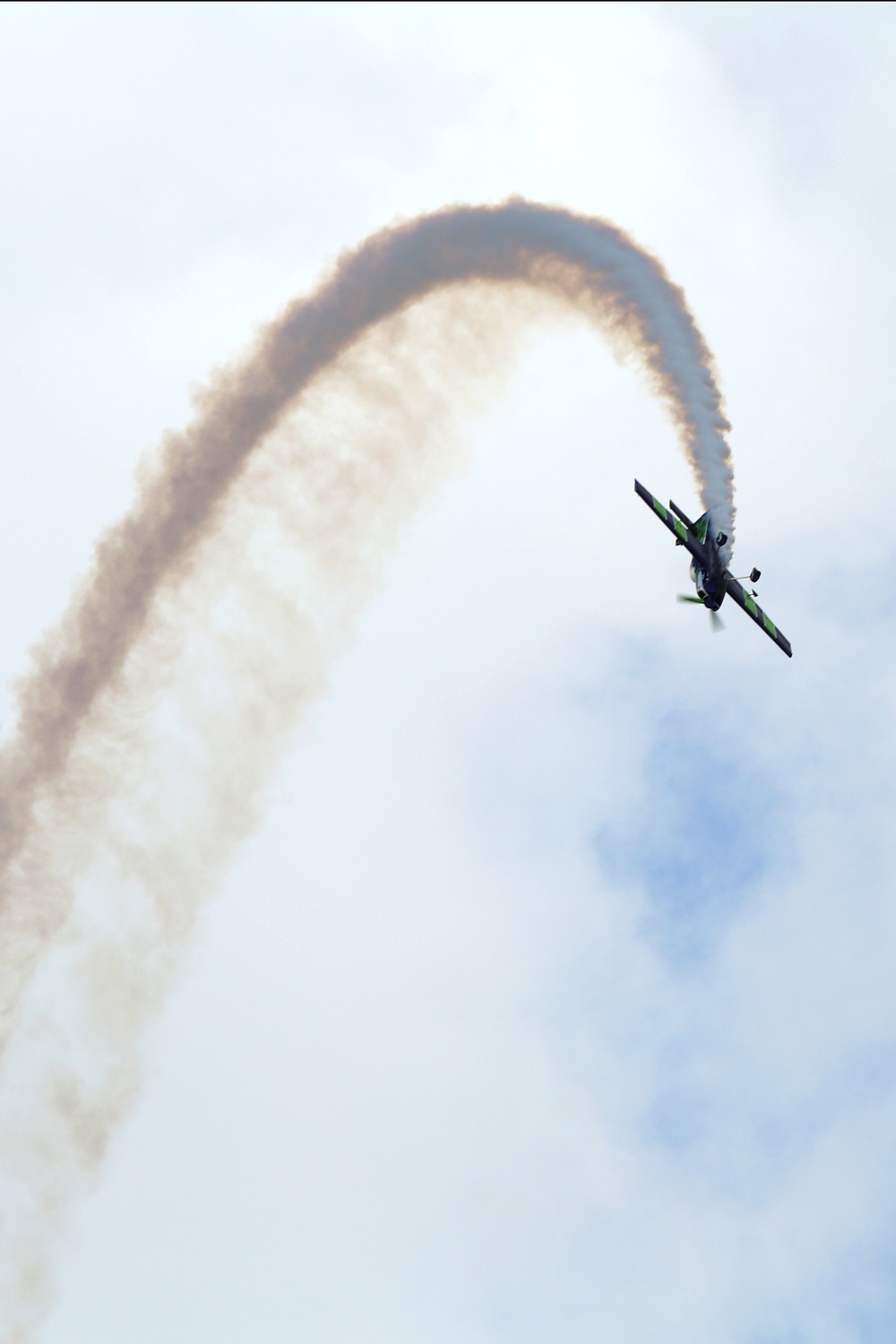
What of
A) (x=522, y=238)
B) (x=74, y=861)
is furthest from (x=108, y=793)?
(x=522, y=238)

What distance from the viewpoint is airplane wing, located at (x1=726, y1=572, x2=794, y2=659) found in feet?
383

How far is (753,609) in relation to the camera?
118750mm

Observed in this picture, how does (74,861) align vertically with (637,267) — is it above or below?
below

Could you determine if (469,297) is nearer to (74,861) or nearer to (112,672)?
(112,672)

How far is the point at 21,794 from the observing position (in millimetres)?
128125

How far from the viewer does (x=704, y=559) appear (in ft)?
381

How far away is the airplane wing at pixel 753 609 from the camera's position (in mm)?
116625

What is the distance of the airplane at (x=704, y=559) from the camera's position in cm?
11556

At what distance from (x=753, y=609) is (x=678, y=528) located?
18.4 ft

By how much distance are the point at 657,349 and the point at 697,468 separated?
250 inches

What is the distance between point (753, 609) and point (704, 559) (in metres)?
4.21

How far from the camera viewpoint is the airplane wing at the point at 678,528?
380 feet

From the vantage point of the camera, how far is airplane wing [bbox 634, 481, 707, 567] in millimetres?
115688

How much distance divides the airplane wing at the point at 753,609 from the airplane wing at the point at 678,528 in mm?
1634
